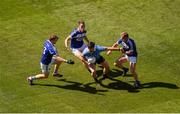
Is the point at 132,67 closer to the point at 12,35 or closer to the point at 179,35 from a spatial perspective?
the point at 179,35

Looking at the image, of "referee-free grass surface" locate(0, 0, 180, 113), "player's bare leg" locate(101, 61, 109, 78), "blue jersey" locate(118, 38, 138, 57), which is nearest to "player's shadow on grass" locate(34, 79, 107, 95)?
"referee-free grass surface" locate(0, 0, 180, 113)

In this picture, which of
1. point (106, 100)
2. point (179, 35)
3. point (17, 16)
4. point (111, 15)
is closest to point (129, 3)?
point (111, 15)

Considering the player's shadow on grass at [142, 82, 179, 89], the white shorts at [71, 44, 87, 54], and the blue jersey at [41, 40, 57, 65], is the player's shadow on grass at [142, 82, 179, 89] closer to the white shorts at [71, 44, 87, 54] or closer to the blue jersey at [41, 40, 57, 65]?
the white shorts at [71, 44, 87, 54]

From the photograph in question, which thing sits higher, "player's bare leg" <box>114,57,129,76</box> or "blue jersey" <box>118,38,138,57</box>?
"blue jersey" <box>118,38,138,57</box>

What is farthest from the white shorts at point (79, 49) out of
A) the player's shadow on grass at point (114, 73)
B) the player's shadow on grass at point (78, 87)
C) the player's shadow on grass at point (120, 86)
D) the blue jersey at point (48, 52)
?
the player's shadow on grass at point (120, 86)

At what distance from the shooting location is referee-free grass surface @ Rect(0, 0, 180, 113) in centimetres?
1928

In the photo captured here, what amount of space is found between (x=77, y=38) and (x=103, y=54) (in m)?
2.18

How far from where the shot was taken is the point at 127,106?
19.0 metres

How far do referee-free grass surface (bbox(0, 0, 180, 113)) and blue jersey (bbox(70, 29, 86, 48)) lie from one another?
3.51ft

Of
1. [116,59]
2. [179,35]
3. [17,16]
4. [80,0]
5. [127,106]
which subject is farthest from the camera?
[80,0]

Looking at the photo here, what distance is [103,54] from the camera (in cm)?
2339

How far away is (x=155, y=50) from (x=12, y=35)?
23.1 ft

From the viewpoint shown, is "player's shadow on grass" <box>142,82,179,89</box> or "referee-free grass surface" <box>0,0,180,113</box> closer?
"referee-free grass surface" <box>0,0,180,113</box>

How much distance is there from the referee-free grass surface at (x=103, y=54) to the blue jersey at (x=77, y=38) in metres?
1.07
